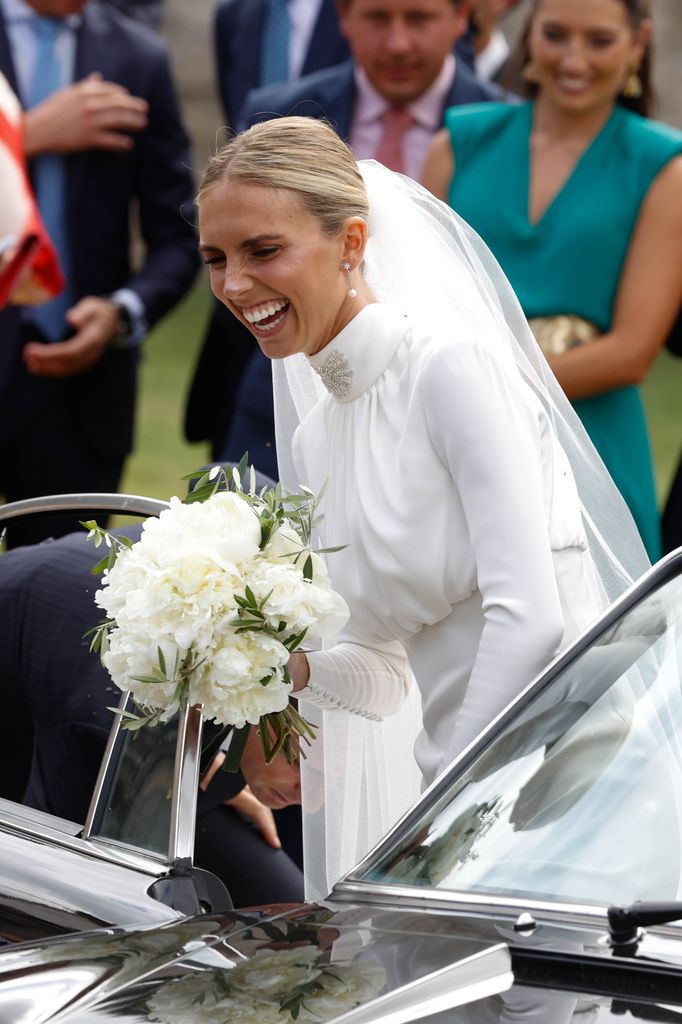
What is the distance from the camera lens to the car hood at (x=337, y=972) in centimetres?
211

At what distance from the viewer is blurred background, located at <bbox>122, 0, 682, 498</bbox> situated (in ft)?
39.4

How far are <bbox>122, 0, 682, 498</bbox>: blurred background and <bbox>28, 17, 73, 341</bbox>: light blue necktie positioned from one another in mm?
4918

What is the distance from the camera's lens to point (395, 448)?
3.14 meters

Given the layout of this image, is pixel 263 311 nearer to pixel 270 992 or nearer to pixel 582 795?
pixel 582 795

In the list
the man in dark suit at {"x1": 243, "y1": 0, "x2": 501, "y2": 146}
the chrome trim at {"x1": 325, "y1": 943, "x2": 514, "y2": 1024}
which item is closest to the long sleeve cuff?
the chrome trim at {"x1": 325, "y1": 943, "x2": 514, "y2": 1024}

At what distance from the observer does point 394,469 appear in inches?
123

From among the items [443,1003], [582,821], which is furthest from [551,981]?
[582,821]

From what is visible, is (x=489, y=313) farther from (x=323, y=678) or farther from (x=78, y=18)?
(x=78, y=18)

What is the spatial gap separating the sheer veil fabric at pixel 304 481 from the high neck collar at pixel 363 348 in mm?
159

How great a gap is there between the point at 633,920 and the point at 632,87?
3.37 metres

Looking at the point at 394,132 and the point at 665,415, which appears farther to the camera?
the point at 665,415

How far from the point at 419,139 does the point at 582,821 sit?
3802 mm

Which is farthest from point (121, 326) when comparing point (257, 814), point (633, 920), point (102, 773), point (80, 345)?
point (633, 920)

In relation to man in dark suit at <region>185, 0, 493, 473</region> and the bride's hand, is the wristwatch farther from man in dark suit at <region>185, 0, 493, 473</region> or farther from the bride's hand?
the bride's hand
